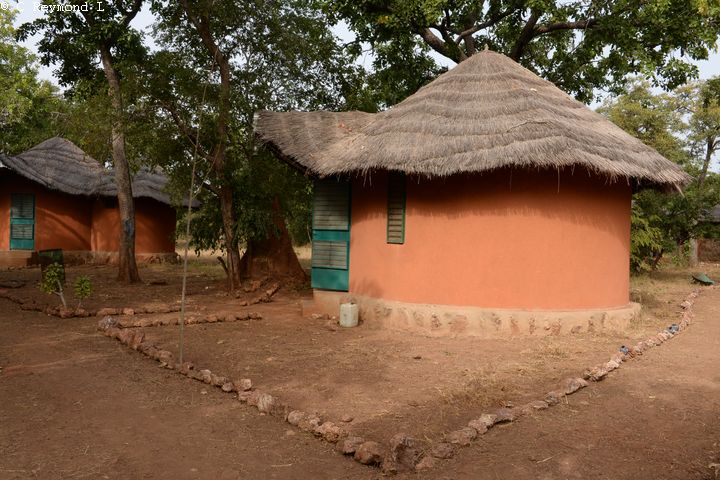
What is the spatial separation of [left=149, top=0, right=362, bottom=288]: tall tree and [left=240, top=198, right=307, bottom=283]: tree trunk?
2cm

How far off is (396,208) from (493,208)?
1.47 metres

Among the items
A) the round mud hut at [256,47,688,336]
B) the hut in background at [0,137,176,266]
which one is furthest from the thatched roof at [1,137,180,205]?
the round mud hut at [256,47,688,336]

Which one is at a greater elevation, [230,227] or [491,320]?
[230,227]

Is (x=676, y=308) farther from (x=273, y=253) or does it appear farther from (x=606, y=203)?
(x=273, y=253)

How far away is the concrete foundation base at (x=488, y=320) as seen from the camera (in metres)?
7.94

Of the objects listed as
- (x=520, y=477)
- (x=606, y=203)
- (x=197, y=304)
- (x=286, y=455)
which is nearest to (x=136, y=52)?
(x=197, y=304)

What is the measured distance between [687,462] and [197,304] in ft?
28.2

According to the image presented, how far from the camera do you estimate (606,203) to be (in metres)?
8.51

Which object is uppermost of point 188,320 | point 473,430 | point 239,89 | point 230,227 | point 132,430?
point 239,89

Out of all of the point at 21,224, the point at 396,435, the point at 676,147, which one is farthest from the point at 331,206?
the point at 676,147

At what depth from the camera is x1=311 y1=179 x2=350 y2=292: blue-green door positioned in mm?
9555

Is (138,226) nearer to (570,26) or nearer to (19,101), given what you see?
(19,101)

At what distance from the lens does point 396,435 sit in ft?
13.2

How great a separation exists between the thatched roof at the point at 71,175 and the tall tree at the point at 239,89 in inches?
266
